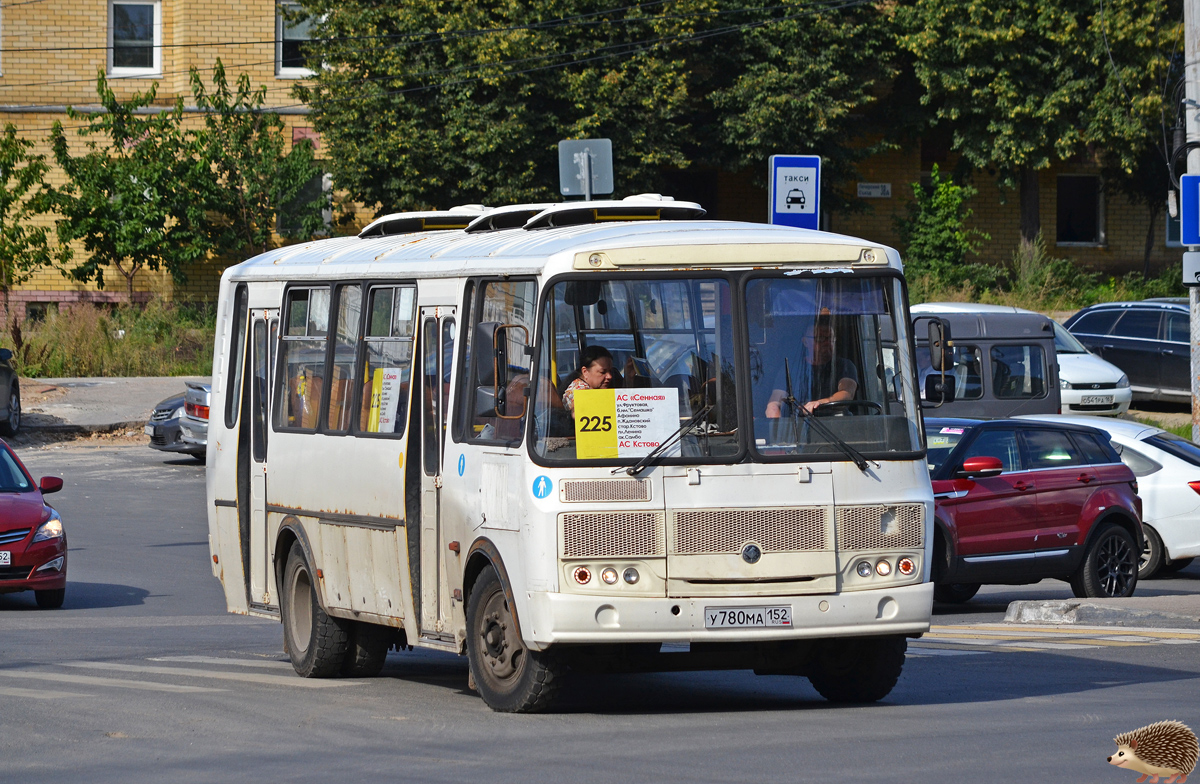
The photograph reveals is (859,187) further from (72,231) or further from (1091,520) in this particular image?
(1091,520)

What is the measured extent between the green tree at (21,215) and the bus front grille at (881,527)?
33725mm

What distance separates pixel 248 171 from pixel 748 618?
33304 millimetres

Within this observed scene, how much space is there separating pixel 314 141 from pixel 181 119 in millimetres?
3114

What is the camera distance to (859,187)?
4366 cm

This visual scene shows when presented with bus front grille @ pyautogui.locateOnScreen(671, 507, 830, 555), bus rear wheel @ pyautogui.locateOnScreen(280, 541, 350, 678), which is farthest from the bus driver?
bus rear wheel @ pyautogui.locateOnScreen(280, 541, 350, 678)

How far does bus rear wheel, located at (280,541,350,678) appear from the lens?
11148mm

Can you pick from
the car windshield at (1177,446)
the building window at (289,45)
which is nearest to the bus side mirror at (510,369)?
the car windshield at (1177,446)

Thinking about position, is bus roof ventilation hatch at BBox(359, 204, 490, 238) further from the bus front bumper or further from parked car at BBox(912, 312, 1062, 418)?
parked car at BBox(912, 312, 1062, 418)

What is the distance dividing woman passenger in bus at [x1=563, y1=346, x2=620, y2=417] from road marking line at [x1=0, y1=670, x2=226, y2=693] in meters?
3.09

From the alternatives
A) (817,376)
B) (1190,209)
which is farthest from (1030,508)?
(817,376)

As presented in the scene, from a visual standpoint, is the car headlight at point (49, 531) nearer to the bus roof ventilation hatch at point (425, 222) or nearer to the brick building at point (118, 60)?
the bus roof ventilation hatch at point (425, 222)

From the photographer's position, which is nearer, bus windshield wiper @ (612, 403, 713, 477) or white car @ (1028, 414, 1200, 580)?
bus windshield wiper @ (612, 403, 713, 477)

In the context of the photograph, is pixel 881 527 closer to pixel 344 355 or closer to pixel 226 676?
pixel 344 355

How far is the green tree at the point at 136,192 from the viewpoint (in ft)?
131
